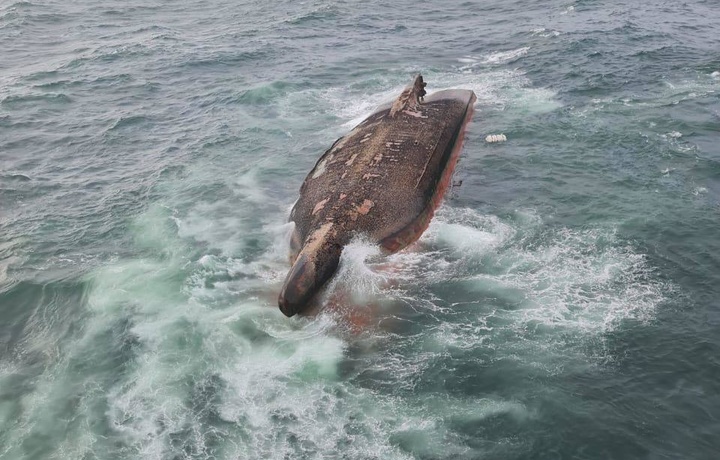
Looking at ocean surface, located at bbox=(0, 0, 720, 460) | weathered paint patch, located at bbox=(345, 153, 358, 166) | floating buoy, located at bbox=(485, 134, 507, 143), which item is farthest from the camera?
floating buoy, located at bbox=(485, 134, 507, 143)

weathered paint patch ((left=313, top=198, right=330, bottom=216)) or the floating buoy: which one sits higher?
weathered paint patch ((left=313, top=198, right=330, bottom=216))

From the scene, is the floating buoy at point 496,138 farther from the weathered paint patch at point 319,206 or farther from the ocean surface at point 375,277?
the weathered paint patch at point 319,206

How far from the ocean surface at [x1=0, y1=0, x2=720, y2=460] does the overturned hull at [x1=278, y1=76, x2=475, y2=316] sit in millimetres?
756

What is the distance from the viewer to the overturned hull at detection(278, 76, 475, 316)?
2180cm

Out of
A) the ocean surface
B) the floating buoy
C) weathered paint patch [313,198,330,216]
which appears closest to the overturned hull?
weathered paint patch [313,198,330,216]

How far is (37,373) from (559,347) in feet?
56.6

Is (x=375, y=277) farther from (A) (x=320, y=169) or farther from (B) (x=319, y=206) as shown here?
(A) (x=320, y=169)

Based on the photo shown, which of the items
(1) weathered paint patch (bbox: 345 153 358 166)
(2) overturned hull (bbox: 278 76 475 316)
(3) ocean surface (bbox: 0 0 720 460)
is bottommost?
(3) ocean surface (bbox: 0 0 720 460)

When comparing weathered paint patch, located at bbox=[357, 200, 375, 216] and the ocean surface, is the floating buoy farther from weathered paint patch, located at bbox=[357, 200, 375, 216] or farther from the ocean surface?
weathered paint patch, located at bbox=[357, 200, 375, 216]

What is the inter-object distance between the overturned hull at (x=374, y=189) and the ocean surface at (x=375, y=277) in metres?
0.76

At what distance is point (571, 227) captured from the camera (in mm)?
24547

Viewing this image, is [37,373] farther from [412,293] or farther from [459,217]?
[459,217]

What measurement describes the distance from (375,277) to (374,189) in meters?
4.85

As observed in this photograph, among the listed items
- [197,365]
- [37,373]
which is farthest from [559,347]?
[37,373]
